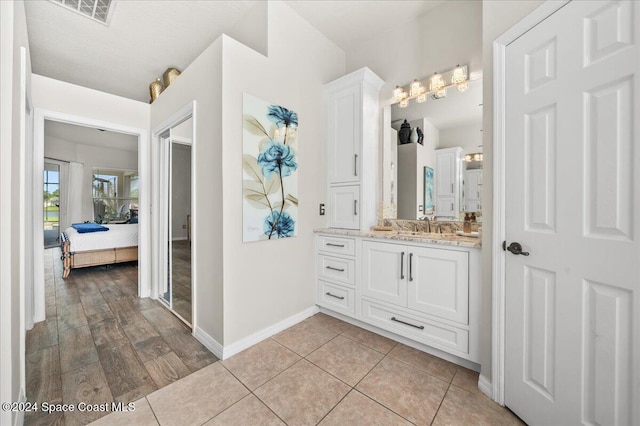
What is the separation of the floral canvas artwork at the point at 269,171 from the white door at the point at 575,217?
1650 millimetres

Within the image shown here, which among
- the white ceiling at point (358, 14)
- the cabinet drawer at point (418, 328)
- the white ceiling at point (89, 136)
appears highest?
the white ceiling at point (358, 14)

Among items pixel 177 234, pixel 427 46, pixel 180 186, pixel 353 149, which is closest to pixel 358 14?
pixel 427 46

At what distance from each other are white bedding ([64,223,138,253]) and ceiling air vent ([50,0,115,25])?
3.20 metres

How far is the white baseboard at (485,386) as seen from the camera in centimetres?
149

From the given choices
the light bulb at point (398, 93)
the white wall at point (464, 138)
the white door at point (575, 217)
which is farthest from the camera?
the light bulb at point (398, 93)

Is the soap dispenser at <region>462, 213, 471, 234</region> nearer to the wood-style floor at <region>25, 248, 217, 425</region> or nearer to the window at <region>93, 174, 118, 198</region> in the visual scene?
the wood-style floor at <region>25, 248, 217, 425</region>

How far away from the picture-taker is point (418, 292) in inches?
75.9

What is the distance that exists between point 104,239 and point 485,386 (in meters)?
5.37

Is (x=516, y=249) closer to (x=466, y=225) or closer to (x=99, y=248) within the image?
(x=466, y=225)

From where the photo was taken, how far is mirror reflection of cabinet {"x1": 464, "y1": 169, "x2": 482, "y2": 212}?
82.2 inches

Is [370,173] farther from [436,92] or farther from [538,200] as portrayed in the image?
[538,200]

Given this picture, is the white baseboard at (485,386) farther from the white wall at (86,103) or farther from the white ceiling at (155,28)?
the white wall at (86,103)

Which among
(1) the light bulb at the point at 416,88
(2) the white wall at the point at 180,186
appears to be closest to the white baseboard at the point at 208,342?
(1) the light bulb at the point at 416,88

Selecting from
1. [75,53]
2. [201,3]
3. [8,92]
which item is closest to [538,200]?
[8,92]
